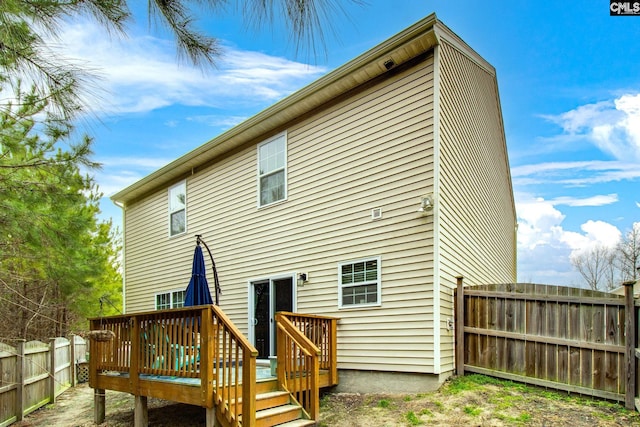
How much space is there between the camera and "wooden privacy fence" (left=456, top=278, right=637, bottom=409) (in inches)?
249

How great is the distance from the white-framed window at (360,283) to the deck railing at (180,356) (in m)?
2.33

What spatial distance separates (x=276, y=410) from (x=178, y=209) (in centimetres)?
816

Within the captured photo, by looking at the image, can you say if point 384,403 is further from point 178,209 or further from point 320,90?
point 178,209

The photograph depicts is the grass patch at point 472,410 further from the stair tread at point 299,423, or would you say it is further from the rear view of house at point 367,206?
the stair tread at point 299,423

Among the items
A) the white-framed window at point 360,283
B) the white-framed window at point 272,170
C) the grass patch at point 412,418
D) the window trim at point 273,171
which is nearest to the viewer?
the grass patch at point 412,418

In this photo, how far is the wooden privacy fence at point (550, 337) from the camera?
6.32 metres

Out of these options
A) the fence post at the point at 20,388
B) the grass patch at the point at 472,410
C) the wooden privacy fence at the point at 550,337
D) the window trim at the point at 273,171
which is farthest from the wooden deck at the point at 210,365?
the window trim at the point at 273,171

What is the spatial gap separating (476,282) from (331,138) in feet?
13.9

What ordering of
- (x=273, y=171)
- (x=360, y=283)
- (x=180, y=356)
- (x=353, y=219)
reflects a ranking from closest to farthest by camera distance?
(x=180, y=356), (x=360, y=283), (x=353, y=219), (x=273, y=171)

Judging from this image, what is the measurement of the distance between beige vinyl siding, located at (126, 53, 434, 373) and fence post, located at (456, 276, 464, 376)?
2.65 feet

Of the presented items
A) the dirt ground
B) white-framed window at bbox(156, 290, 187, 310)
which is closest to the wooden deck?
the dirt ground

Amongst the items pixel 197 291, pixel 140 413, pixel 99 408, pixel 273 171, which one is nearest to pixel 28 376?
pixel 99 408

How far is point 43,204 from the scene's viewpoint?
6543 millimetres

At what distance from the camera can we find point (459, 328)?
775 cm
